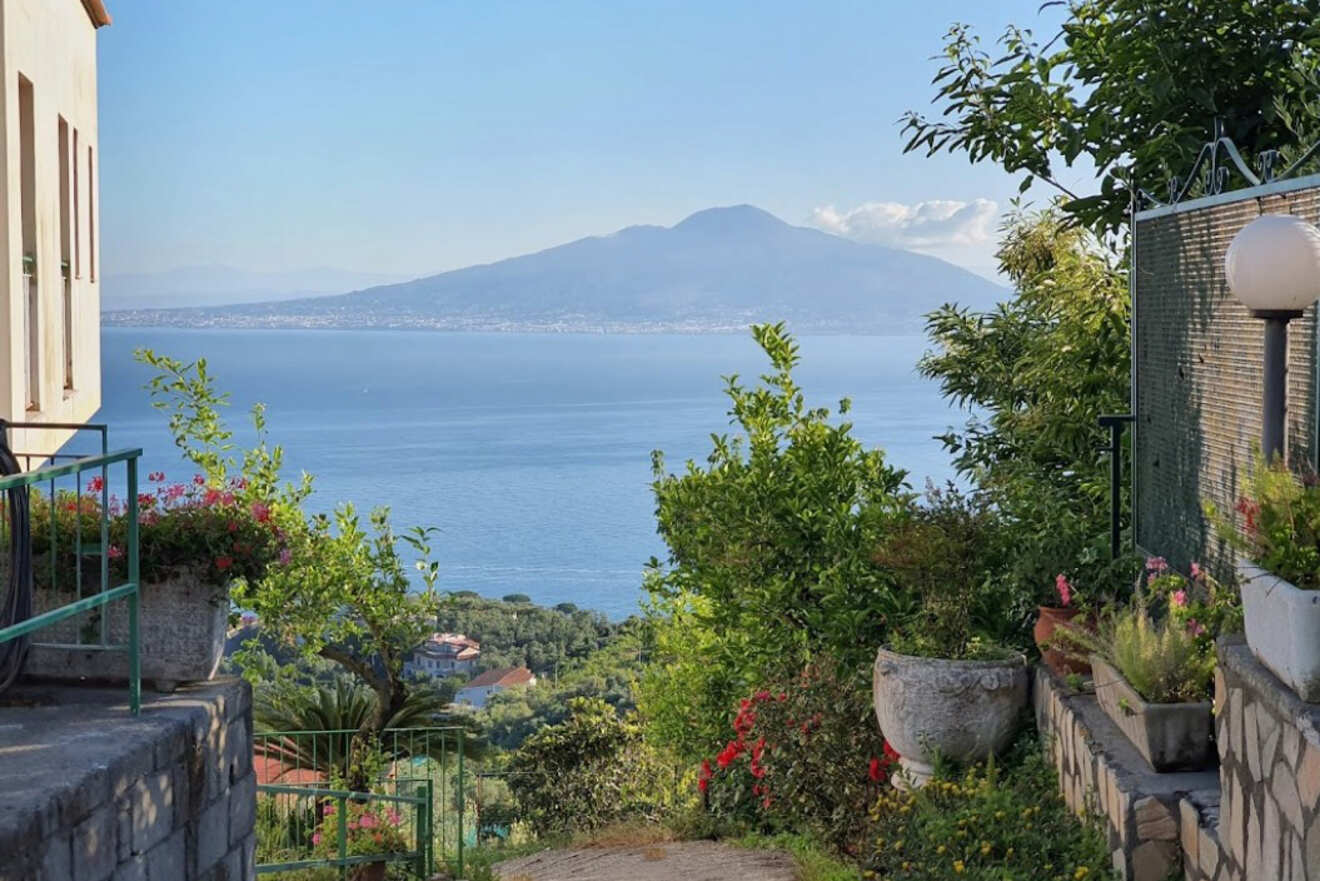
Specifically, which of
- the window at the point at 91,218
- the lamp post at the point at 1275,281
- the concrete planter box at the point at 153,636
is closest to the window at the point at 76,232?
the window at the point at 91,218

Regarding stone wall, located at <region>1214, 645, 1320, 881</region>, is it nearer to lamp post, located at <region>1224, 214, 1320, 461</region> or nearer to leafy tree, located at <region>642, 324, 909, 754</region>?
lamp post, located at <region>1224, 214, 1320, 461</region>

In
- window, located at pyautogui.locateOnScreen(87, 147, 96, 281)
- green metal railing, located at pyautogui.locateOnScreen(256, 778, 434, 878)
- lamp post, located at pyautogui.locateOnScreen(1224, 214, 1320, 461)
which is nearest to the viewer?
lamp post, located at pyautogui.locateOnScreen(1224, 214, 1320, 461)

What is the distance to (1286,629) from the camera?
3213 mm

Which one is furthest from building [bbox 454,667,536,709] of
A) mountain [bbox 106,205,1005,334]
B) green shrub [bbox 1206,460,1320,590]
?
mountain [bbox 106,205,1005,334]

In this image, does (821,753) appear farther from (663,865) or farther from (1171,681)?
(1171,681)

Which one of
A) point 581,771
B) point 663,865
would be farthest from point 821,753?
point 581,771

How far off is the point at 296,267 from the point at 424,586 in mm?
89896

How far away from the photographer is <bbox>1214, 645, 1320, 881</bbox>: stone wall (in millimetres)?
3051

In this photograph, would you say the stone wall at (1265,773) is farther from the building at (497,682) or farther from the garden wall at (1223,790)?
the building at (497,682)

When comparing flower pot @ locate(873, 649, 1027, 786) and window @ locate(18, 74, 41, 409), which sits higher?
window @ locate(18, 74, 41, 409)

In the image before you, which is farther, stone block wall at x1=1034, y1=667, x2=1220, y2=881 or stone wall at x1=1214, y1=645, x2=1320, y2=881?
stone block wall at x1=1034, y1=667, x2=1220, y2=881

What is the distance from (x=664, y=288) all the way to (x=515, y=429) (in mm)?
17803

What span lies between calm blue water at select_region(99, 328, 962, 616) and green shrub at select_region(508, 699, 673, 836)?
11.2ft

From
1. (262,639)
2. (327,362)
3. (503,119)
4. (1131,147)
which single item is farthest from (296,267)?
(1131,147)
